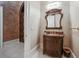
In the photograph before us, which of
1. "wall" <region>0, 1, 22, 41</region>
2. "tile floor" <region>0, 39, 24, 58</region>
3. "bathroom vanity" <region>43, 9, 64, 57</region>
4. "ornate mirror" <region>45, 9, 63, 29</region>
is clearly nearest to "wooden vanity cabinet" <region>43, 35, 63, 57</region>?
"bathroom vanity" <region>43, 9, 64, 57</region>

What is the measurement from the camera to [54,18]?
2941mm

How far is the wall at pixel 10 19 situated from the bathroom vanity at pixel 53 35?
1.66 metres

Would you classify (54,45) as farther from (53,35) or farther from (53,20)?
(53,20)

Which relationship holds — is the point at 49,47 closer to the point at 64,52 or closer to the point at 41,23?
the point at 64,52

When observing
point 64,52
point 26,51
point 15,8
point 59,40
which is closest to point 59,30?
point 59,40


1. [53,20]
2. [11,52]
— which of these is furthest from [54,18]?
[11,52]

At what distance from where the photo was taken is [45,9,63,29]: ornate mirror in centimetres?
289

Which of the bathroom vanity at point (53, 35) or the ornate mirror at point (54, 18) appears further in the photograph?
the ornate mirror at point (54, 18)

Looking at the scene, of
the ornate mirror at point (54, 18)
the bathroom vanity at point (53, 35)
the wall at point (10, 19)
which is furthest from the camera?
the wall at point (10, 19)

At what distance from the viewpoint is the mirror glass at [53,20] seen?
9.53 feet

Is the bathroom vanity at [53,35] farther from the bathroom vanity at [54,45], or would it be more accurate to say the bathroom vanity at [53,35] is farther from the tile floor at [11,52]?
the tile floor at [11,52]

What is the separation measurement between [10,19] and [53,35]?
7.19ft

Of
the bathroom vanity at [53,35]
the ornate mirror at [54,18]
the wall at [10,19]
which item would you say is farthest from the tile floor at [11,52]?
the ornate mirror at [54,18]

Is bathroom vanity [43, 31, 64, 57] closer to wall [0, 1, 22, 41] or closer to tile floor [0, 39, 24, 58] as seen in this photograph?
tile floor [0, 39, 24, 58]
